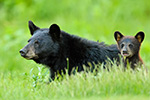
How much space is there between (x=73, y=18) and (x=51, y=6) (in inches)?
79.6

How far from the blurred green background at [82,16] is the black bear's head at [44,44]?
27.4ft

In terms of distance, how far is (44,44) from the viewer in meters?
7.12

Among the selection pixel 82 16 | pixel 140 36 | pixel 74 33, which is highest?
pixel 82 16

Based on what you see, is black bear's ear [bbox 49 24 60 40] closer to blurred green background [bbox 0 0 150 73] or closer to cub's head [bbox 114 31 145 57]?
cub's head [bbox 114 31 145 57]

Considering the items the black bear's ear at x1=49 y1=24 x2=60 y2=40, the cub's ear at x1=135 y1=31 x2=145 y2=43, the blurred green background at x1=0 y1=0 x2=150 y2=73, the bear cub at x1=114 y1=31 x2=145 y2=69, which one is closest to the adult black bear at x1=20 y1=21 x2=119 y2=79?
the black bear's ear at x1=49 y1=24 x2=60 y2=40

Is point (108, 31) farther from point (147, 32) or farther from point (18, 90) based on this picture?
point (18, 90)

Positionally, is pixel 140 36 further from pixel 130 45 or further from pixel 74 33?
pixel 74 33

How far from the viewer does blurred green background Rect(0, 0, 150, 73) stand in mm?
16891

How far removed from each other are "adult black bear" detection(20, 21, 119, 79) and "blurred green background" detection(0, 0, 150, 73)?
804 centimetres

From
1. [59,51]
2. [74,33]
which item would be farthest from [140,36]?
[74,33]

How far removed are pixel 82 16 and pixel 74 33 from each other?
271 cm

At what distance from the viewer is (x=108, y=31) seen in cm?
1678

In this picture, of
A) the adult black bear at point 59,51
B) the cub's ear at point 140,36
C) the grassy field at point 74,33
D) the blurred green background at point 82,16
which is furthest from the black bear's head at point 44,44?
the blurred green background at point 82,16

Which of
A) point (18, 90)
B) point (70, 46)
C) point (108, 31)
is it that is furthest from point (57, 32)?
point (108, 31)
